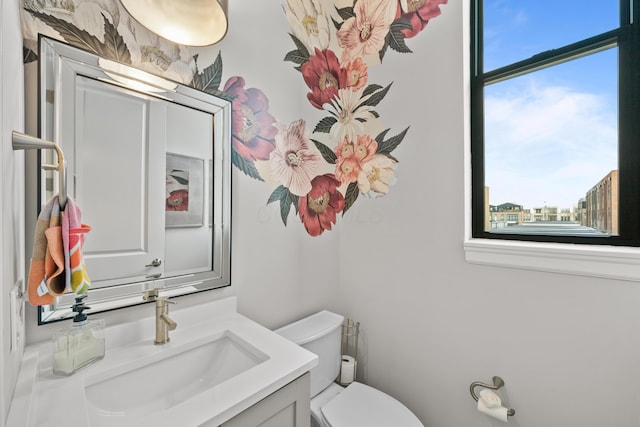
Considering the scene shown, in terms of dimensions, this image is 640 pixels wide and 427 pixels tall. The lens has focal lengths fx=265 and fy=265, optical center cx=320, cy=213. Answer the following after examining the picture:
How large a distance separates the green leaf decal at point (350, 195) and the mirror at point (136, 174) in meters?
0.74

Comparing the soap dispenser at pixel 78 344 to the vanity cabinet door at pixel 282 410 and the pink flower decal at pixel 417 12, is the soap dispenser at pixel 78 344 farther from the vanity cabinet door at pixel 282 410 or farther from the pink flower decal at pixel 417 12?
the pink flower decal at pixel 417 12

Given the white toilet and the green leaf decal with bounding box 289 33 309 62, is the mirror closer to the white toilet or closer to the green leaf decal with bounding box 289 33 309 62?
the white toilet

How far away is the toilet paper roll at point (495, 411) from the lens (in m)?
1.03

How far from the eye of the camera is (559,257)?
982mm

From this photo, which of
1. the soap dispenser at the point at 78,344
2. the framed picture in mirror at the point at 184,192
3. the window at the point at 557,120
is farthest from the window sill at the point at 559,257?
the soap dispenser at the point at 78,344

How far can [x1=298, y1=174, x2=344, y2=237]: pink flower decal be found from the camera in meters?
1.50

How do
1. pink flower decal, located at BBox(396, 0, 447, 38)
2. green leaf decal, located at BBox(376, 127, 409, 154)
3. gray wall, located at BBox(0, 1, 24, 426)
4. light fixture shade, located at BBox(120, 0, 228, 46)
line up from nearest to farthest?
gray wall, located at BBox(0, 1, 24, 426), light fixture shade, located at BBox(120, 0, 228, 46), pink flower decal, located at BBox(396, 0, 447, 38), green leaf decal, located at BBox(376, 127, 409, 154)

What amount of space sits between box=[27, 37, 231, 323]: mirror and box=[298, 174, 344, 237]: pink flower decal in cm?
48

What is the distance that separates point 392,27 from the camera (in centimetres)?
142

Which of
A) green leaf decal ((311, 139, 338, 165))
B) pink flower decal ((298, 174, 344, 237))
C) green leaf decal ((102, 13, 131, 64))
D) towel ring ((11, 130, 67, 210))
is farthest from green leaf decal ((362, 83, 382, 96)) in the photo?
towel ring ((11, 130, 67, 210))

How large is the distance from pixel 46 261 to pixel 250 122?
0.90 m

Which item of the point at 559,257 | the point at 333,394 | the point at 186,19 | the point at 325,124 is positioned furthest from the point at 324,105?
the point at 333,394

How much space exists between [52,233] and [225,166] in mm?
649

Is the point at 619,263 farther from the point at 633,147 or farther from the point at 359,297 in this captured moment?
the point at 359,297
